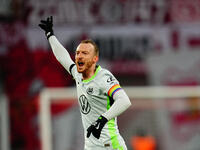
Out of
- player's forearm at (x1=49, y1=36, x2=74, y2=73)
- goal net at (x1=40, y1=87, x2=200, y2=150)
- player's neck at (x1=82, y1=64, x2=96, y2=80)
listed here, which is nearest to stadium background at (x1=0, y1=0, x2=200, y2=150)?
goal net at (x1=40, y1=87, x2=200, y2=150)

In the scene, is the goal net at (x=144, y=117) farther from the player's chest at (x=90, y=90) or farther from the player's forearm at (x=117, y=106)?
the player's forearm at (x=117, y=106)

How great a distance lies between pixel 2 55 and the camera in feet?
49.8

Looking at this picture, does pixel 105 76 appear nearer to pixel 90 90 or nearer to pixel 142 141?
pixel 90 90

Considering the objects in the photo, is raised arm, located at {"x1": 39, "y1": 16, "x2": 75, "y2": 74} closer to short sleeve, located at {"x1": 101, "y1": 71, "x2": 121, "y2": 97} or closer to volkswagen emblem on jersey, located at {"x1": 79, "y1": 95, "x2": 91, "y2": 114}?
volkswagen emblem on jersey, located at {"x1": 79, "y1": 95, "x2": 91, "y2": 114}

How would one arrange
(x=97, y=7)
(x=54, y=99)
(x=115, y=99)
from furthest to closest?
(x=97, y=7)
(x=54, y=99)
(x=115, y=99)

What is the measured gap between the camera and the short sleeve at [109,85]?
236 inches

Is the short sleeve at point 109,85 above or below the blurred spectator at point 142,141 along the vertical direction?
above

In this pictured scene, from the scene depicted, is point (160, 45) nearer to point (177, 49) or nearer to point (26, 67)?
point (177, 49)

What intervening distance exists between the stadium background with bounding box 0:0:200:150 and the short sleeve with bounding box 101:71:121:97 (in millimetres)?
8320

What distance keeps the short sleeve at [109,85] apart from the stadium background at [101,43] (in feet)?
27.3

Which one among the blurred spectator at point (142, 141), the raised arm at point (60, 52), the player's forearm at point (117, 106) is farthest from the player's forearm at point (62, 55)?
the blurred spectator at point (142, 141)

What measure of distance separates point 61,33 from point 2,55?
1.65m

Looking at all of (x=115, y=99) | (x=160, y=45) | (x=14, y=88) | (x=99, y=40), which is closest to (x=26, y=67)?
(x=14, y=88)

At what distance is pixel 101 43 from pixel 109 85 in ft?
28.4
